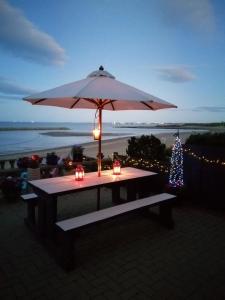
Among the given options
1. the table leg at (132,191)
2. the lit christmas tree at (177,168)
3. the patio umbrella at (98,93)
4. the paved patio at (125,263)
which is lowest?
the paved patio at (125,263)

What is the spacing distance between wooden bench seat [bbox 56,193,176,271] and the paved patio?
19cm

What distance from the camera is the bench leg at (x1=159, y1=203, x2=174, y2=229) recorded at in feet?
14.4

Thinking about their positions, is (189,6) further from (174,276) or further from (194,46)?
(174,276)

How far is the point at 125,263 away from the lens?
322 centimetres

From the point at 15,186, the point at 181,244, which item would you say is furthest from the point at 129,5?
the point at 181,244

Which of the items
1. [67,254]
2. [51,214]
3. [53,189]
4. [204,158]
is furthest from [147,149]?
[67,254]

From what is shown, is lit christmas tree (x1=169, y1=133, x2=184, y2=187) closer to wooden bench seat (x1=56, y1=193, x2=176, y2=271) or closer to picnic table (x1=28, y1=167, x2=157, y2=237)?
wooden bench seat (x1=56, y1=193, x2=176, y2=271)

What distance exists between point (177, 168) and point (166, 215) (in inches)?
73.8

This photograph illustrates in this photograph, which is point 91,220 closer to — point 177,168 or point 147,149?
point 177,168

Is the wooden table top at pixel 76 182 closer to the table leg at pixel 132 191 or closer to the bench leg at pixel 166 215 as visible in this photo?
the table leg at pixel 132 191

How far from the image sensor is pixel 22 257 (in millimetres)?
3311

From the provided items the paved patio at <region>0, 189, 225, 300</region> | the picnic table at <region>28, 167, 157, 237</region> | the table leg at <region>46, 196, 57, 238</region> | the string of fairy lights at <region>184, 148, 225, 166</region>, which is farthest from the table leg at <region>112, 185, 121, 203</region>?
the table leg at <region>46, 196, 57, 238</region>

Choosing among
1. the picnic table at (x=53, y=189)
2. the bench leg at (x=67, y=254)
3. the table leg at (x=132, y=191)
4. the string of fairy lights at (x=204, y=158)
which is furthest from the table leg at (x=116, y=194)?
the bench leg at (x=67, y=254)

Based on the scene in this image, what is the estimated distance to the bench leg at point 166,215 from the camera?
4.39m
